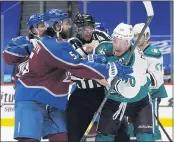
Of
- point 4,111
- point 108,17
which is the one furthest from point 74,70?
point 108,17

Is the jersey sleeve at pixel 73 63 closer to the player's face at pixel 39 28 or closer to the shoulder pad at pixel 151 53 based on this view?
the player's face at pixel 39 28

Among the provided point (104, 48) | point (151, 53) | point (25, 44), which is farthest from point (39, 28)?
point (151, 53)

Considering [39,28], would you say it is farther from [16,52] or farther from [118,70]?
[118,70]

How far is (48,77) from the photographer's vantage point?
2418 millimetres

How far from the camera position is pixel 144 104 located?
107 inches

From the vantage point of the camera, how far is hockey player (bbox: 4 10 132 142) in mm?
2207

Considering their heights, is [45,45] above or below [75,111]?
above

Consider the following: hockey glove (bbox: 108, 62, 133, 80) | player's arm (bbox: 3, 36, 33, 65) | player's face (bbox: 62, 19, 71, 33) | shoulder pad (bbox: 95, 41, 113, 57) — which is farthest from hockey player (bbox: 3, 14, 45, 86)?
hockey glove (bbox: 108, 62, 133, 80)

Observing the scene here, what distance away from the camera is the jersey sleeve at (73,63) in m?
2.19

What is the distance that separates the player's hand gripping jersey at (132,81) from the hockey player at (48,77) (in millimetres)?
284

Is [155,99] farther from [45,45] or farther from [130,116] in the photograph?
[45,45]

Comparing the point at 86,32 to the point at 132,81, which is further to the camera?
the point at 86,32

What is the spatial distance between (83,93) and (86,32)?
0.33 meters

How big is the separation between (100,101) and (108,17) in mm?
5983
